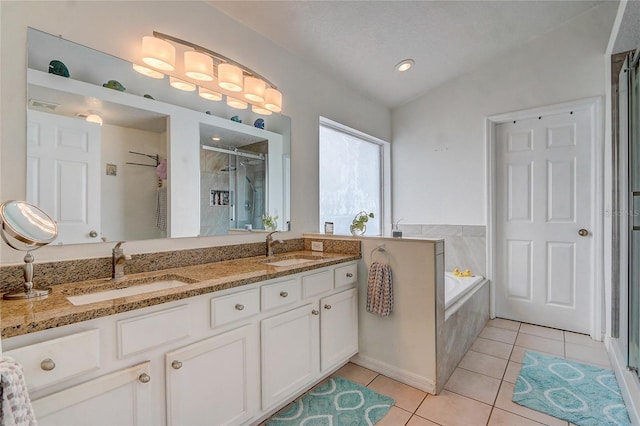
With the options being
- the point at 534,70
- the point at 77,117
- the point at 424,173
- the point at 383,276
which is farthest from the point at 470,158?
the point at 77,117

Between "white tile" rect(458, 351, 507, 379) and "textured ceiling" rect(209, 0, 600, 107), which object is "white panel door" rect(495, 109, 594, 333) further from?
"white tile" rect(458, 351, 507, 379)

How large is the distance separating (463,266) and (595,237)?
1.14 metres

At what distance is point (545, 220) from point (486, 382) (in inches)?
70.4

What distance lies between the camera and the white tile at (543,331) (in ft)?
9.21

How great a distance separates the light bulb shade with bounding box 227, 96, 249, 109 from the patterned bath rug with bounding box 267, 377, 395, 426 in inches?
77.3

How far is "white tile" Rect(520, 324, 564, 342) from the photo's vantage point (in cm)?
281

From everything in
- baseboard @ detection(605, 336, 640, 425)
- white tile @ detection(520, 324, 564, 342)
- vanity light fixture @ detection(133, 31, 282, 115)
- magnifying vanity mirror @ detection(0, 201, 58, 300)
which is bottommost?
white tile @ detection(520, 324, 564, 342)

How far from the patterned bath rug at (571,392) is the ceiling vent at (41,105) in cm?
295

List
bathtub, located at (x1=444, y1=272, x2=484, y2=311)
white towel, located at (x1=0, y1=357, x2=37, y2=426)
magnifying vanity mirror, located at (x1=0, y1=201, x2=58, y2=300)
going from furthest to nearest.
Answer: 1. bathtub, located at (x1=444, y1=272, x2=484, y2=311)
2. magnifying vanity mirror, located at (x1=0, y1=201, x2=58, y2=300)
3. white towel, located at (x1=0, y1=357, x2=37, y2=426)

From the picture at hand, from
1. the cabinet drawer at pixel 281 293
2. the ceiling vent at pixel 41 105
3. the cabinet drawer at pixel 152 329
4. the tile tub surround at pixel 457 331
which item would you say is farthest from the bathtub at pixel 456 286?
the ceiling vent at pixel 41 105

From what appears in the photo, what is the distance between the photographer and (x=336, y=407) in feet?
5.97

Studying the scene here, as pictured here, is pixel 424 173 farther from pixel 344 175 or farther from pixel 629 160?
pixel 629 160

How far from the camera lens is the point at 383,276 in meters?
2.13

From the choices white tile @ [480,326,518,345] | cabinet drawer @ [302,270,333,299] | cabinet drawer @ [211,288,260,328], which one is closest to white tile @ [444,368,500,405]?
white tile @ [480,326,518,345]
